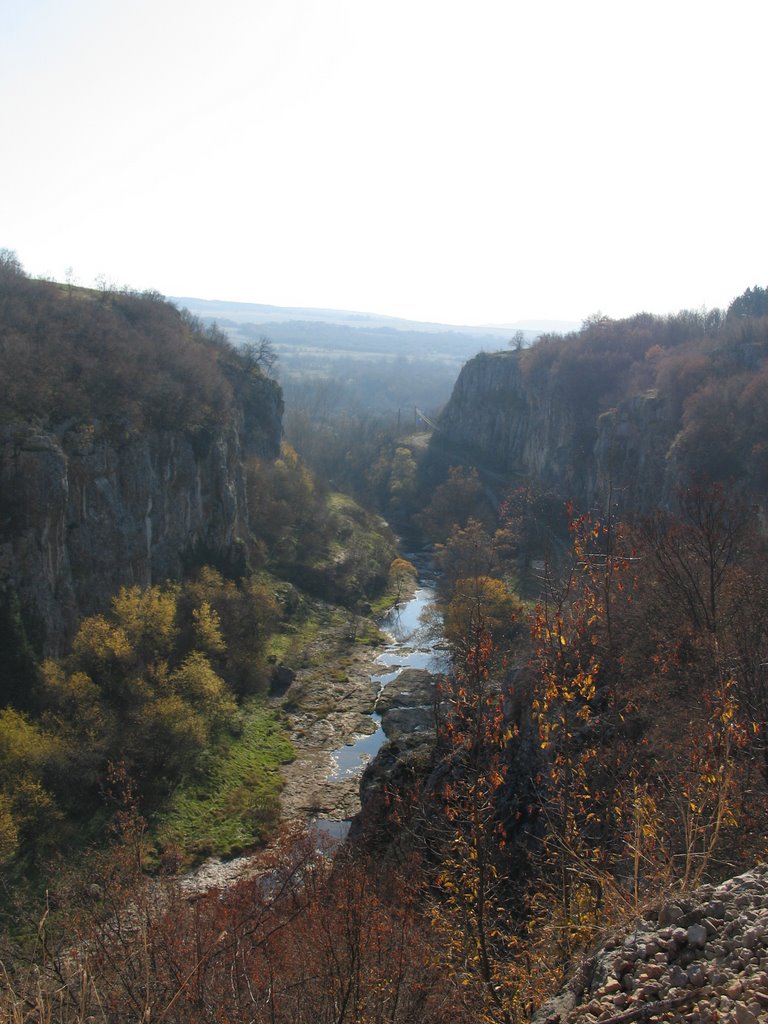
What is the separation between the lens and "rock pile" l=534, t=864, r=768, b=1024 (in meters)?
4.91

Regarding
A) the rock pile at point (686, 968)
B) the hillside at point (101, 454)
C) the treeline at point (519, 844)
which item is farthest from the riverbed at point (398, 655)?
the rock pile at point (686, 968)

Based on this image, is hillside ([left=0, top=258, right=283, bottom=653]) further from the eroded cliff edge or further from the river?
the eroded cliff edge

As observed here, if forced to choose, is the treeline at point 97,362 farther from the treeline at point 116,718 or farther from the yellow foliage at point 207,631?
the yellow foliage at point 207,631

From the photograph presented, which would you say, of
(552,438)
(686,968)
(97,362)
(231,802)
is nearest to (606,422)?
(552,438)

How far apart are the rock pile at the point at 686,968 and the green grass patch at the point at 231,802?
18725 millimetres

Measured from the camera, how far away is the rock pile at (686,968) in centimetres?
491

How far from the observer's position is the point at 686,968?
538cm

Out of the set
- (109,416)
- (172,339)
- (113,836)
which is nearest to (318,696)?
(113,836)

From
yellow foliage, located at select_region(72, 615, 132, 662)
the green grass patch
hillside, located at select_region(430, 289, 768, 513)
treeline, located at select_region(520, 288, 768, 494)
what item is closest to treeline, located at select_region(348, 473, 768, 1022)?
the green grass patch

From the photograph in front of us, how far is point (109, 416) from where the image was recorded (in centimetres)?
3466

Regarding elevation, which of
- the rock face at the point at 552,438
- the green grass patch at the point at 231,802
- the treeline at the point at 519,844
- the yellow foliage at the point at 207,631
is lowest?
the green grass patch at the point at 231,802

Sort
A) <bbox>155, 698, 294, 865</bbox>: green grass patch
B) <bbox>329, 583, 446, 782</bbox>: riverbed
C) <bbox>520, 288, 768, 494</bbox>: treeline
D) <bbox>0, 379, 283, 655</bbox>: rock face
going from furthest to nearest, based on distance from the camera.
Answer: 1. <bbox>520, 288, 768, 494</bbox>: treeline
2. <bbox>329, 583, 446, 782</bbox>: riverbed
3. <bbox>0, 379, 283, 655</bbox>: rock face
4. <bbox>155, 698, 294, 865</bbox>: green grass patch

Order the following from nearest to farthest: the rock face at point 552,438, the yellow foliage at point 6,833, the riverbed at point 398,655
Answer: the yellow foliage at point 6,833 < the riverbed at point 398,655 < the rock face at point 552,438

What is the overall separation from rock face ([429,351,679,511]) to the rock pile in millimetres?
28944
